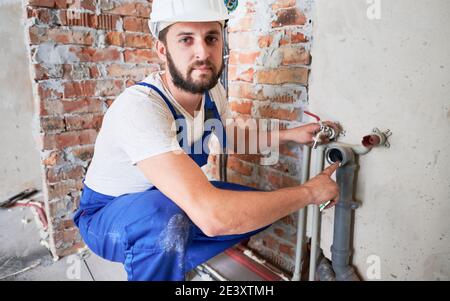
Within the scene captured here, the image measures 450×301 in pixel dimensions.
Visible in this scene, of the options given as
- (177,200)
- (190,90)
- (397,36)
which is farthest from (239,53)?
(177,200)

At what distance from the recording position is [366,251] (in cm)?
104

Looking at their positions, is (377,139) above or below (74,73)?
below

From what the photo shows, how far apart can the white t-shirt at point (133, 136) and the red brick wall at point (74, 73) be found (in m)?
0.30

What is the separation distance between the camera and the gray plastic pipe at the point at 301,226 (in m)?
1.10

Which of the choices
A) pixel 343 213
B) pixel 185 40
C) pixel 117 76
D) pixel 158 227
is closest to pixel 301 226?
pixel 343 213

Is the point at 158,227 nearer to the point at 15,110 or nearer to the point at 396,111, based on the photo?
the point at 396,111

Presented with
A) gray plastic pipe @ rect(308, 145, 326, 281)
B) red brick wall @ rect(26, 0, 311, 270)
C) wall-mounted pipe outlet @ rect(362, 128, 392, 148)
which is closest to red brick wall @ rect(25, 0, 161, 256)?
red brick wall @ rect(26, 0, 311, 270)

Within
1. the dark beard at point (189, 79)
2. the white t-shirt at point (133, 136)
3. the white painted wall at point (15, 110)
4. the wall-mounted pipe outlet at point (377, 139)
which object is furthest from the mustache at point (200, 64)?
the white painted wall at point (15, 110)

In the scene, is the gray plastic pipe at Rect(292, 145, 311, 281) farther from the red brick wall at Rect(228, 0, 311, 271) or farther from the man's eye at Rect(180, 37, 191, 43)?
the man's eye at Rect(180, 37, 191, 43)

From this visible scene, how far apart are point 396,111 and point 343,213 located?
35 centimetres

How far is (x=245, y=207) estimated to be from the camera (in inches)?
32.0

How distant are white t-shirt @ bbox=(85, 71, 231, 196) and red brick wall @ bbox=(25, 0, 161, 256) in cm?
30

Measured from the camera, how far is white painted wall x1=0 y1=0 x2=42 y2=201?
6.58ft

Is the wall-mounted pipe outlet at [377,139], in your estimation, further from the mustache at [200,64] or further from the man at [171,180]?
the mustache at [200,64]
